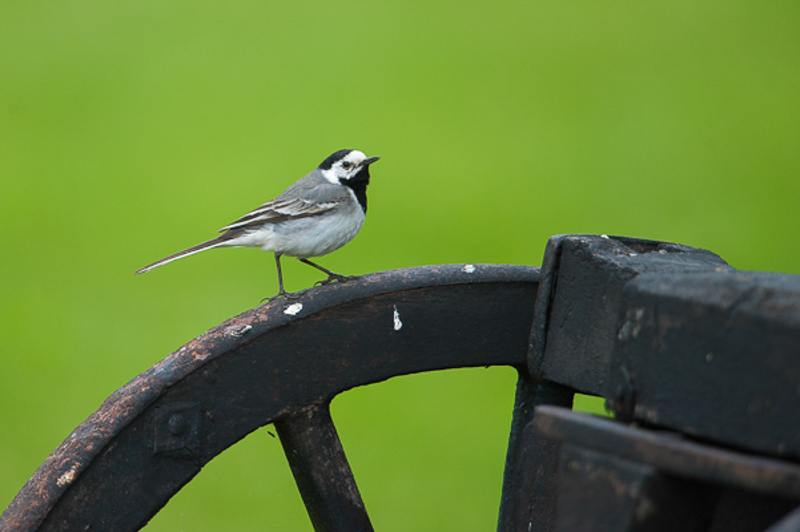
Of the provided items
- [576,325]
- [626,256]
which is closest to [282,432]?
[576,325]

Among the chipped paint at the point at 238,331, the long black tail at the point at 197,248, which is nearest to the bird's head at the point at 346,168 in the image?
the long black tail at the point at 197,248

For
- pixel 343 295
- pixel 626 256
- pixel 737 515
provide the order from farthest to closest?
pixel 343 295
pixel 626 256
pixel 737 515

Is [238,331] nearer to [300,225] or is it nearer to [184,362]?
[184,362]

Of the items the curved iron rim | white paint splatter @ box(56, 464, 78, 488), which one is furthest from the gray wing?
white paint splatter @ box(56, 464, 78, 488)

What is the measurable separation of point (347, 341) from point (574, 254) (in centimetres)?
51

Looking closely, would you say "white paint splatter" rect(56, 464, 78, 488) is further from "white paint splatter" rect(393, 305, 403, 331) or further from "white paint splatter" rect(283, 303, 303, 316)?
"white paint splatter" rect(393, 305, 403, 331)

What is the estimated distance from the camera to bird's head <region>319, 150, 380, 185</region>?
368 cm

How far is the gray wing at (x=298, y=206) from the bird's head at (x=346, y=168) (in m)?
0.15

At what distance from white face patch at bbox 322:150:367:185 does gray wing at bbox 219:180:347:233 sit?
0.16 m

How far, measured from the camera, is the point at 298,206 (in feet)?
11.3

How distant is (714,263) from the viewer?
6.09ft

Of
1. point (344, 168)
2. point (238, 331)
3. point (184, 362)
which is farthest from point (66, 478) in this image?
point (344, 168)

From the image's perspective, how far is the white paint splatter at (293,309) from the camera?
1.83 metres

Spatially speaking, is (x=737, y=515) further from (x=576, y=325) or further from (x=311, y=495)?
(x=311, y=495)
